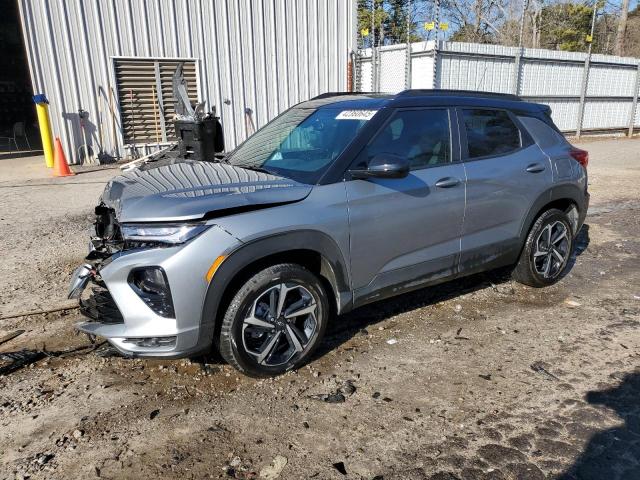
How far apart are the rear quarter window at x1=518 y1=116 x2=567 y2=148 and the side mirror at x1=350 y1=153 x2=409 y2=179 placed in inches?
73.4

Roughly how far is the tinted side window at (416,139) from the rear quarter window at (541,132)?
3.47 ft

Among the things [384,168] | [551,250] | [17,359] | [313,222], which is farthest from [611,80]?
[17,359]

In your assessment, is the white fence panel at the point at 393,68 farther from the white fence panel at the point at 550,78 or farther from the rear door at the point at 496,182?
the rear door at the point at 496,182

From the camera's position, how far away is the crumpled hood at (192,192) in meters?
2.85

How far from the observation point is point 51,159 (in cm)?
1171

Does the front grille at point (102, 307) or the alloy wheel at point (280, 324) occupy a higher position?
the front grille at point (102, 307)

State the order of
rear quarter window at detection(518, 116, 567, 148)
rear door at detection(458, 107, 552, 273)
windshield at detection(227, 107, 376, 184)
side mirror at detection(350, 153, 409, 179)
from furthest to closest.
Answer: rear quarter window at detection(518, 116, 567, 148) < rear door at detection(458, 107, 552, 273) < windshield at detection(227, 107, 376, 184) < side mirror at detection(350, 153, 409, 179)

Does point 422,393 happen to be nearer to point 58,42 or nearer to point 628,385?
point 628,385

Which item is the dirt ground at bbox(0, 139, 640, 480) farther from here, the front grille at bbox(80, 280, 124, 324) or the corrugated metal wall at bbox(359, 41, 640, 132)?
the corrugated metal wall at bbox(359, 41, 640, 132)

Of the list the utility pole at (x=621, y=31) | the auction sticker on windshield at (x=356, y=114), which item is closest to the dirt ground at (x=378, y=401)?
the auction sticker on windshield at (x=356, y=114)

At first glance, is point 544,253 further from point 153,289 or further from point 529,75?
point 529,75

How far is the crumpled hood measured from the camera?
9.36 ft

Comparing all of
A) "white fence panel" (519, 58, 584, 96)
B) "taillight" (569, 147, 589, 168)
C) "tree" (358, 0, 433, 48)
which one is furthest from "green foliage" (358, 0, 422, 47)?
"taillight" (569, 147, 589, 168)

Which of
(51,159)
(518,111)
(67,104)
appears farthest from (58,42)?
(518,111)
